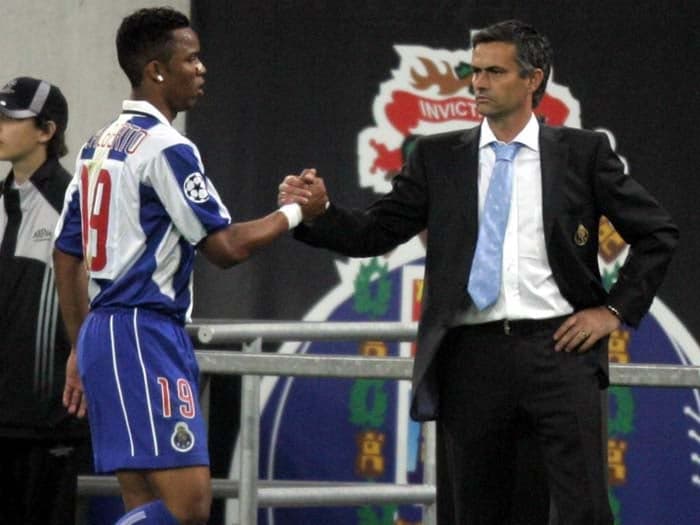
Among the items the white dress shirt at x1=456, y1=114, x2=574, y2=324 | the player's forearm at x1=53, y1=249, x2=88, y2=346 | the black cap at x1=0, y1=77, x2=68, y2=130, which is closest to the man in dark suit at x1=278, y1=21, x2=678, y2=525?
the white dress shirt at x1=456, y1=114, x2=574, y2=324

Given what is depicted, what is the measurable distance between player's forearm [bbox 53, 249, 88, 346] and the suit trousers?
0.88 meters

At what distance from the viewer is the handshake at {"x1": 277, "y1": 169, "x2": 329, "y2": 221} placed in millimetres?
4879

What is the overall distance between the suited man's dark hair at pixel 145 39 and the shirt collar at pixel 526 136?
752 mm

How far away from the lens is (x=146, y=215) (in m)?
4.66

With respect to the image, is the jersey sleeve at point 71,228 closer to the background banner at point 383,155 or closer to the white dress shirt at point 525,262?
the white dress shirt at point 525,262

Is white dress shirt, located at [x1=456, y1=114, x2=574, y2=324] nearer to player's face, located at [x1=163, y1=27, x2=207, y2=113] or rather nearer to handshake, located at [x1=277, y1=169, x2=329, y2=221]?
handshake, located at [x1=277, y1=169, x2=329, y2=221]

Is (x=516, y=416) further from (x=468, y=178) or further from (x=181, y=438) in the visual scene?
(x=181, y=438)

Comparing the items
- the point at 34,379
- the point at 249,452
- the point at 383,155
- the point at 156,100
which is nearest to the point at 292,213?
the point at 156,100

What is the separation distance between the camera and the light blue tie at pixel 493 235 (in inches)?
183

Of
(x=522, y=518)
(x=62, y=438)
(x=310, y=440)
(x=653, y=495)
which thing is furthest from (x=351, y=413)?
(x=522, y=518)

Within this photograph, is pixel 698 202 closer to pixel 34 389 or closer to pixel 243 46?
pixel 243 46

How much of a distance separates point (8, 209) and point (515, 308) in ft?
5.61

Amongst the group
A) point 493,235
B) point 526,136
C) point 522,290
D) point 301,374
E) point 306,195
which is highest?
point 526,136

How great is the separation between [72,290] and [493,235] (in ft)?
3.37
